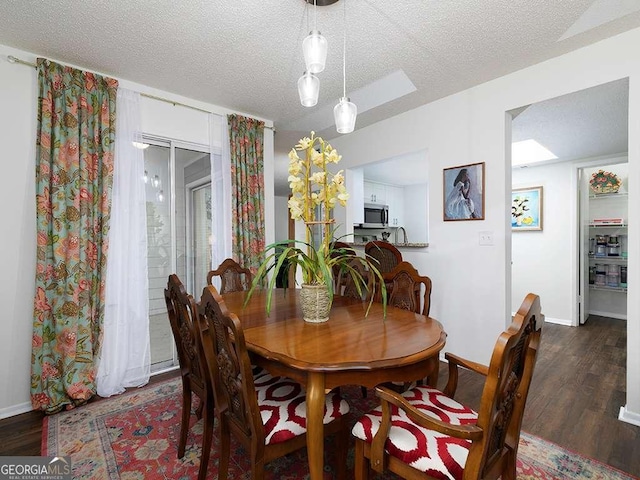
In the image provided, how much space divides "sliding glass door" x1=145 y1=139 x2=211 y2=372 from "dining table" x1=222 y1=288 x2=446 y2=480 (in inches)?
64.3

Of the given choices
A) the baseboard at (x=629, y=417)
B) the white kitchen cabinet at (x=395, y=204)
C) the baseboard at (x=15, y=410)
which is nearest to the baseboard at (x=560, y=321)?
the baseboard at (x=629, y=417)

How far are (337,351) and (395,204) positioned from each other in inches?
246

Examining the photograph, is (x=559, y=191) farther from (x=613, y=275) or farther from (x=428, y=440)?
(x=428, y=440)

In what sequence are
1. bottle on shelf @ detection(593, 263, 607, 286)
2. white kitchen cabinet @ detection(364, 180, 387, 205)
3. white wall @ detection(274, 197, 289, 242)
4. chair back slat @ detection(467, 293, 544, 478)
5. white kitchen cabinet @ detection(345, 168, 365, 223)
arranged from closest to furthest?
chair back slat @ detection(467, 293, 544, 478)
white kitchen cabinet @ detection(345, 168, 365, 223)
bottle on shelf @ detection(593, 263, 607, 286)
white kitchen cabinet @ detection(364, 180, 387, 205)
white wall @ detection(274, 197, 289, 242)

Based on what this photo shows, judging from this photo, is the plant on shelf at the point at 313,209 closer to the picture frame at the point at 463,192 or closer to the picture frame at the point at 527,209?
the picture frame at the point at 463,192

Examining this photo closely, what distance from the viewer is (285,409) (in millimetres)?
1355

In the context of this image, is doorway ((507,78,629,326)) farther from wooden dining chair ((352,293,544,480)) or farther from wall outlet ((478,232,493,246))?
wooden dining chair ((352,293,544,480))

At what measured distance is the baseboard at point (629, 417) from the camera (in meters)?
2.03

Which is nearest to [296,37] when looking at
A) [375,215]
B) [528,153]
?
[528,153]

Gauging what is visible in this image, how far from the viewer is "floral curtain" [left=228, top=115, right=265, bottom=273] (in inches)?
130

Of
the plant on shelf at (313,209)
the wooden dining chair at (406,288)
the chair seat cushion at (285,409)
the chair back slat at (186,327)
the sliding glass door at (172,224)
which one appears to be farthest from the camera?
the sliding glass door at (172,224)

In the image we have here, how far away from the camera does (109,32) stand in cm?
208

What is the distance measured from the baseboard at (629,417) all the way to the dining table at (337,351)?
58.2 inches

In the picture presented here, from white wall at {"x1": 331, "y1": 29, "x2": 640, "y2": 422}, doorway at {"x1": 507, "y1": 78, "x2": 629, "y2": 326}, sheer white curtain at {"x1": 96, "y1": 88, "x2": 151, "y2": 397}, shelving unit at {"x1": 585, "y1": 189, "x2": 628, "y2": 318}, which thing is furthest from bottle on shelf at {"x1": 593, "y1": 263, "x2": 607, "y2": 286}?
sheer white curtain at {"x1": 96, "y1": 88, "x2": 151, "y2": 397}
